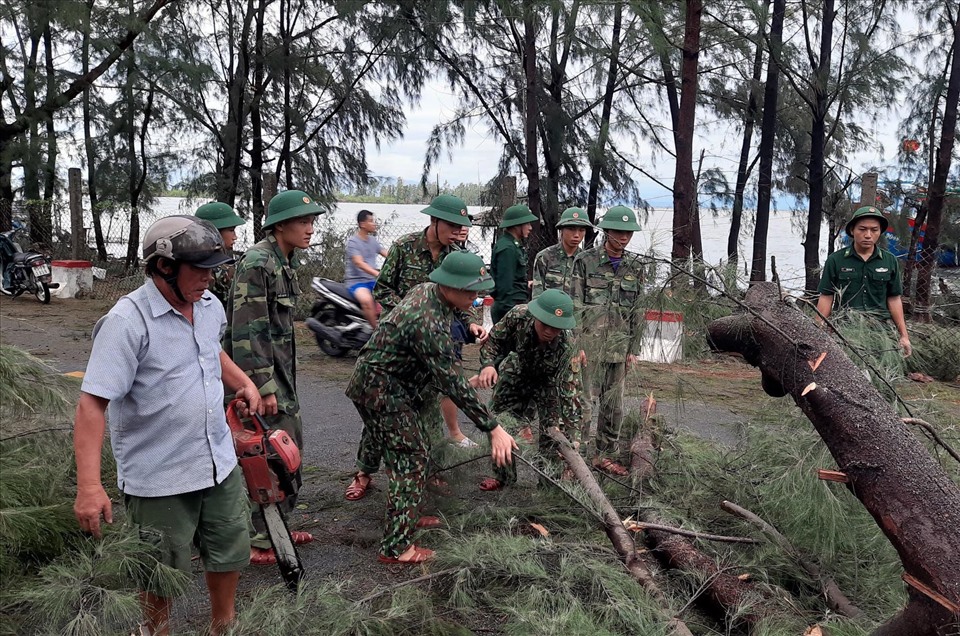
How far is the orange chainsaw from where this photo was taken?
2943 mm

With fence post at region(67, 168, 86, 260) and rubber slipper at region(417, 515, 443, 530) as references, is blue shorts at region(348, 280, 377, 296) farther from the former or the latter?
fence post at region(67, 168, 86, 260)

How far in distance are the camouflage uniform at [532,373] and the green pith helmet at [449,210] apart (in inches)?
25.6

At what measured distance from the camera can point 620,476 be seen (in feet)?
14.6

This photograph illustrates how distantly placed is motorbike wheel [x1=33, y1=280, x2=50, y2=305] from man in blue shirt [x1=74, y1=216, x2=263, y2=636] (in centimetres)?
1049

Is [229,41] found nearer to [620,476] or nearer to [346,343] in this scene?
[346,343]

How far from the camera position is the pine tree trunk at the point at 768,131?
10.8 metres

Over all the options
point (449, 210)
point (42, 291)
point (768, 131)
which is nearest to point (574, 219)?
point (449, 210)

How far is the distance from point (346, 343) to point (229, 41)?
7.82m

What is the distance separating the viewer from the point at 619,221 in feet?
16.2

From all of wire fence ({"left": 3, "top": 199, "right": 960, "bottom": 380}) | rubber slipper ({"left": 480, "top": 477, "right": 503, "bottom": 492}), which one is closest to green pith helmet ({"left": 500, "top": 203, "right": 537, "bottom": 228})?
wire fence ({"left": 3, "top": 199, "right": 960, "bottom": 380})

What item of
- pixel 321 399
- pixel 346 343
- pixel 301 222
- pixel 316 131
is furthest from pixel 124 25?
pixel 301 222

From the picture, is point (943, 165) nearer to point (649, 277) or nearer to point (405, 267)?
point (649, 277)

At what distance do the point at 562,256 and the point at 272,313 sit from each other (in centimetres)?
245

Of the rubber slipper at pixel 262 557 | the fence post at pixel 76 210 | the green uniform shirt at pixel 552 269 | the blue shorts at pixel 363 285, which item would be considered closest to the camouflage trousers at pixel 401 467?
the rubber slipper at pixel 262 557
